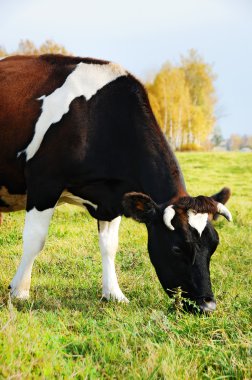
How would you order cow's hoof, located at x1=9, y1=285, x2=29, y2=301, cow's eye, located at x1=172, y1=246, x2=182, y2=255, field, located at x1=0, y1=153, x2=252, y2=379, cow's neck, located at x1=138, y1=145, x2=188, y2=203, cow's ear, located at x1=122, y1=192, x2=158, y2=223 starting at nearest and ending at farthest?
1. field, located at x1=0, y1=153, x2=252, y2=379
2. cow's eye, located at x1=172, y1=246, x2=182, y2=255
3. cow's ear, located at x1=122, y1=192, x2=158, y2=223
4. cow's neck, located at x1=138, y1=145, x2=188, y2=203
5. cow's hoof, located at x1=9, y1=285, x2=29, y2=301

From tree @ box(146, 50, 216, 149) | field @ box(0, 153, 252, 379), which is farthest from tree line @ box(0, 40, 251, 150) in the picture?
field @ box(0, 153, 252, 379)

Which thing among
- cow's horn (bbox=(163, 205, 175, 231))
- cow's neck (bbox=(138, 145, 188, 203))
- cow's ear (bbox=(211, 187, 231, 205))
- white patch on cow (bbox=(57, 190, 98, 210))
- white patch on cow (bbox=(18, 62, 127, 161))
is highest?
white patch on cow (bbox=(18, 62, 127, 161))

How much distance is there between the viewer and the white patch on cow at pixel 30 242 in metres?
5.21

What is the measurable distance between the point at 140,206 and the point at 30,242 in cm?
Result: 134

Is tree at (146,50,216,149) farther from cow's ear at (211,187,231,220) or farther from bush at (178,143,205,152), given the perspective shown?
cow's ear at (211,187,231,220)

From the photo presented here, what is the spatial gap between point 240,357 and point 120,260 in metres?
3.73

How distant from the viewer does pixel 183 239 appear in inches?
169

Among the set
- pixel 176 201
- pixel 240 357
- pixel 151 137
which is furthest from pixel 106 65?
pixel 240 357

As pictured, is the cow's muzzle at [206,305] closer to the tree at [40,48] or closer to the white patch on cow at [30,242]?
the white patch on cow at [30,242]

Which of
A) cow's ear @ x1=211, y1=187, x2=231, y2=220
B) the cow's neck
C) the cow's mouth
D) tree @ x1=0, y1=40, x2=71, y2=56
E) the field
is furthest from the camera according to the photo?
tree @ x1=0, y1=40, x2=71, y2=56

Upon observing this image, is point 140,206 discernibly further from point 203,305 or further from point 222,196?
point 203,305

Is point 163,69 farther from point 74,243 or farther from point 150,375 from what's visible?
point 150,375

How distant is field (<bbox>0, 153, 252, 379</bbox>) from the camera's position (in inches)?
119

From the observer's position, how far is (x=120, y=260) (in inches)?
271
